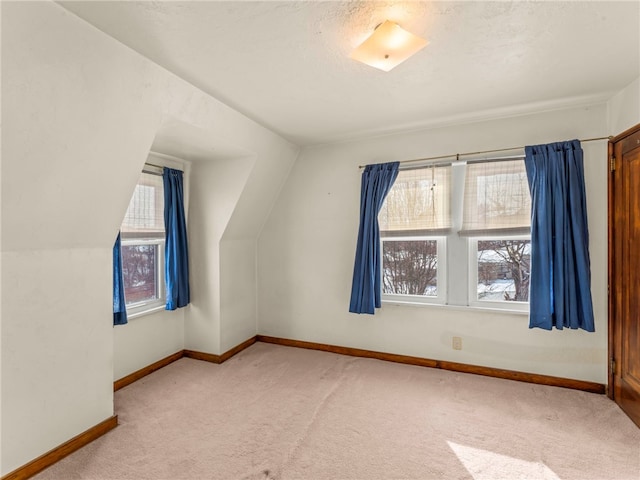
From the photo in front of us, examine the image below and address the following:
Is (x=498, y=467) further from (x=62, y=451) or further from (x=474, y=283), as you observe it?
(x=62, y=451)

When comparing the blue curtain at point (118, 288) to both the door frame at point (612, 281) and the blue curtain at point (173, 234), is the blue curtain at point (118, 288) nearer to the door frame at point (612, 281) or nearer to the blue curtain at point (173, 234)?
the blue curtain at point (173, 234)

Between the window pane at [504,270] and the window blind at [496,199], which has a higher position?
the window blind at [496,199]

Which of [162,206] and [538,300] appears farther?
[162,206]

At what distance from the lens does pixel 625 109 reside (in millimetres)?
2273

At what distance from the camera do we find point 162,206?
3.15m

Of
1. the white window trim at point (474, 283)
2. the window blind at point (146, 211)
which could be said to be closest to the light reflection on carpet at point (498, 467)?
the white window trim at point (474, 283)

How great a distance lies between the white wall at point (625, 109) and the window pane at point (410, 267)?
1557mm

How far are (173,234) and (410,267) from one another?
2343 millimetres

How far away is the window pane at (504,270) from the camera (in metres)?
2.81

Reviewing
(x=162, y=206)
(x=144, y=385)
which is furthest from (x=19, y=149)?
(x=144, y=385)

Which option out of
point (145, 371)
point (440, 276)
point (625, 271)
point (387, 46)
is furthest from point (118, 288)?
point (625, 271)

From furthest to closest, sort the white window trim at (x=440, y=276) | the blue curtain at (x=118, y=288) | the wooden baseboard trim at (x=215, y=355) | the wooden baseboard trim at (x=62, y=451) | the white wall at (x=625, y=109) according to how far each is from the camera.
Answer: the wooden baseboard trim at (x=215, y=355), the white window trim at (x=440, y=276), the blue curtain at (x=118, y=288), the white wall at (x=625, y=109), the wooden baseboard trim at (x=62, y=451)

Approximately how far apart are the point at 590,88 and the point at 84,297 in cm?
366

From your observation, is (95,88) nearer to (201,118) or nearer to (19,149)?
(19,149)
